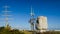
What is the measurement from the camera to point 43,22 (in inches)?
1726

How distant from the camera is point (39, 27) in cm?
4422

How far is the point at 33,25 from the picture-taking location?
4372 cm

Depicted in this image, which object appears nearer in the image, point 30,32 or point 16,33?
point 16,33

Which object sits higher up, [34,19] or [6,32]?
[34,19]

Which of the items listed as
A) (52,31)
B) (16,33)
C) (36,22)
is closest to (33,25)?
(36,22)

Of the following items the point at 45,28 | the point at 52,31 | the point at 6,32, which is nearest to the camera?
the point at 6,32

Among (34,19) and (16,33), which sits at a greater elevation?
(34,19)

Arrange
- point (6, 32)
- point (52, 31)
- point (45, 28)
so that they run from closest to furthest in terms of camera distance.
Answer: point (6, 32) < point (52, 31) < point (45, 28)

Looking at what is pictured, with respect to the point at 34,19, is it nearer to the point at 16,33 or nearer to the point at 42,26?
the point at 42,26

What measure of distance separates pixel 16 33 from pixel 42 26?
1229 centimetres

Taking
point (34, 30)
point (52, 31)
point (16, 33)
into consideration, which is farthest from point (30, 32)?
point (16, 33)

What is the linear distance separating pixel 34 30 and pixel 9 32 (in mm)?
11084

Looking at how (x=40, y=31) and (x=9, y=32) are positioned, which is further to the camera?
(x=40, y=31)

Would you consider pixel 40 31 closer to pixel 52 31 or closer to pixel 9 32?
pixel 52 31
